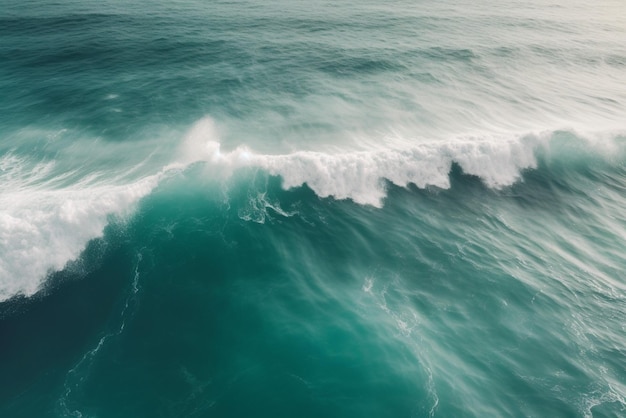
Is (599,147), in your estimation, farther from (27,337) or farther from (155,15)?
(155,15)

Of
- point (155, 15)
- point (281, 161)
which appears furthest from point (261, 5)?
point (281, 161)

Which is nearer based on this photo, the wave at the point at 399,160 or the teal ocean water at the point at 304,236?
the teal ocean water at the point at 304,236

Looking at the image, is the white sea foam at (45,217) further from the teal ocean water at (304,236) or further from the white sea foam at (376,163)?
the white sea foam at (376,163)

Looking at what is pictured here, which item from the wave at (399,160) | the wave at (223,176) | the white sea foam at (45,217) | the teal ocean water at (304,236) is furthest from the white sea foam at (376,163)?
the white sea foam at (45,217)

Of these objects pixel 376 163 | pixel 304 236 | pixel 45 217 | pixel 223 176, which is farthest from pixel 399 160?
pixel 45 217

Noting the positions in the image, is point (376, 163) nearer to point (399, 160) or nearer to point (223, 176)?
point (399, 160)

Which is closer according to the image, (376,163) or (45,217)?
(45,217)

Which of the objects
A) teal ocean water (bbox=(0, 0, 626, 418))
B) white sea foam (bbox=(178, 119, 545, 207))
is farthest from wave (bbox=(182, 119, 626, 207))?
teal ocean water (bbox=(0, 0, 626, 418))

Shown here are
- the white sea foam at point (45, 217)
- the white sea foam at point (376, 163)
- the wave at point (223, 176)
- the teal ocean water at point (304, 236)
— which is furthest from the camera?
the white sea foam at point (376, 163)
